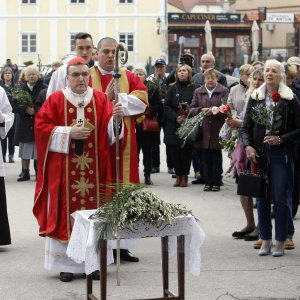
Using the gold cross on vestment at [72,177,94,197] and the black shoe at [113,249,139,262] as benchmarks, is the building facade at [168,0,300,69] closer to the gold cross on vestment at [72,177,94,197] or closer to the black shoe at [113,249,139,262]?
the black shoe at [113,249,139,262]

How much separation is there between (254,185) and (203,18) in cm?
6403

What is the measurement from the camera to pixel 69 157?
9492 mm

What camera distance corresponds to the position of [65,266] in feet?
30.8

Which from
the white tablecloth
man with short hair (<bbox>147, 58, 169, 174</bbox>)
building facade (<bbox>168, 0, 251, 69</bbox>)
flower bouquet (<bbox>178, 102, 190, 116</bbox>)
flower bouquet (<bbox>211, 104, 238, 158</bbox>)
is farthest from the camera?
building facade (<bbox>168, 0, 251, 69</bbox>)

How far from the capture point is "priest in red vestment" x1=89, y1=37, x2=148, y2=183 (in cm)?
1041

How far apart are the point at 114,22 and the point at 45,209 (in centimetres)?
6714

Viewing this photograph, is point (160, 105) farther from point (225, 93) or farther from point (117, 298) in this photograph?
point (117, 298)

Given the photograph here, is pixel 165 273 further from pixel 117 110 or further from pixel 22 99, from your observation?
pixel 22 99

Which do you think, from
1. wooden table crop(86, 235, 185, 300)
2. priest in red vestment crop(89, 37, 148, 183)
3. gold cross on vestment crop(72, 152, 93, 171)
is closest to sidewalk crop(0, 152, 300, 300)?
wooden table crop(86, 235, 185, 300)

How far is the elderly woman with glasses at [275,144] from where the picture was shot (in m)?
10.3

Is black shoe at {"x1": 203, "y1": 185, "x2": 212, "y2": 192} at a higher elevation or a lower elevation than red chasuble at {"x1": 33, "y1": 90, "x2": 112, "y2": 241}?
lower

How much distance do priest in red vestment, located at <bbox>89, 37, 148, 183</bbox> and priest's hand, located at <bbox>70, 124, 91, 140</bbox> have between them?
40.7 inches

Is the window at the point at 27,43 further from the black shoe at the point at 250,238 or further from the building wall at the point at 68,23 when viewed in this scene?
the black shoe at the point at 250,238

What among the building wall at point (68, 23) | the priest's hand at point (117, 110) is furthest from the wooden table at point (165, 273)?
the building wall at point (68, 23)
